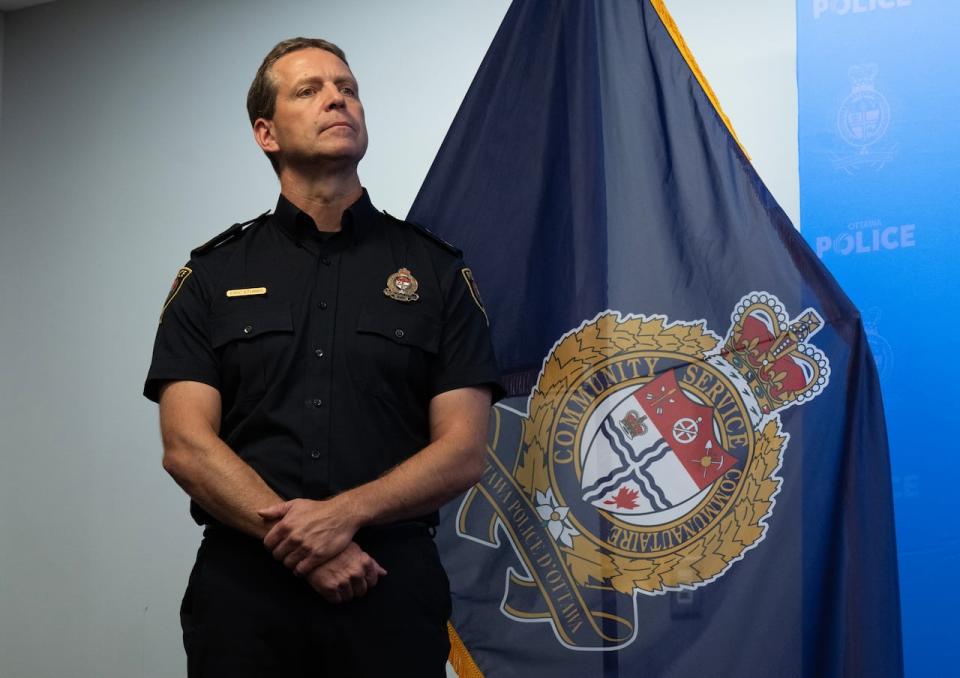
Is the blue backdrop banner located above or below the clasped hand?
above

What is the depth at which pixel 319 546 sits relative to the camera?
1.47 meters

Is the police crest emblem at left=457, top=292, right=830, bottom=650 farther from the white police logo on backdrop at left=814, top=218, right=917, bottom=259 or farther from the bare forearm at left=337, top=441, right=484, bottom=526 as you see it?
the white police logo on backdrop at left=814, top=218, right=917, bottom=259

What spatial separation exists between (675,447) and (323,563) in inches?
25.5

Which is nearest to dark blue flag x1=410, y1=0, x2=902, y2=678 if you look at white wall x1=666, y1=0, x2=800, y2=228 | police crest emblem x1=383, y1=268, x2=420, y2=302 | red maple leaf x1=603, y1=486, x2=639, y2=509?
red maple leaf x1=603, y1=486, x2=639, y2=509

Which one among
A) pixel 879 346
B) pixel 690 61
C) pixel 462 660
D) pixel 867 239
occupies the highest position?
pixel 690 61

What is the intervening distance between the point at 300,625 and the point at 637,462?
628 mm

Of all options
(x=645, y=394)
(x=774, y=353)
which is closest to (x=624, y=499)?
(x=645, y=394)

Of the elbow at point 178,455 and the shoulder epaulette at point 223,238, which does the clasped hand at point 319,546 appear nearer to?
the elbow at point 178,455

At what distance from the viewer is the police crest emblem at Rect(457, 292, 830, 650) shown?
1.81m

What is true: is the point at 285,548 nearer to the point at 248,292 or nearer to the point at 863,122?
the point at 248,292

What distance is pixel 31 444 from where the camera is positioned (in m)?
3.22

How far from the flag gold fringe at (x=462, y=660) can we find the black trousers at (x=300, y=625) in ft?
1.03

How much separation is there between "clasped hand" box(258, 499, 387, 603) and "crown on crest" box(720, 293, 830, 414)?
71 centimetres

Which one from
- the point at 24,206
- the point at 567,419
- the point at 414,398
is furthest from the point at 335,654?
the point at 24,206
